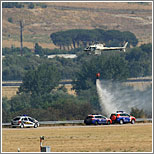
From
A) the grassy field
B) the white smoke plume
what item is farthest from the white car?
the white smoke plume

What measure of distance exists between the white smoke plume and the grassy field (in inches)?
1300

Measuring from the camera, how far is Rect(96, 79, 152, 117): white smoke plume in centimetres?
11794

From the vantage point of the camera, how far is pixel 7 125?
8775 centimetres

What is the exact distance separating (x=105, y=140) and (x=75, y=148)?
7.66 metres

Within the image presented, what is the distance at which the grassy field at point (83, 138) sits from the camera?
5897 centimetres

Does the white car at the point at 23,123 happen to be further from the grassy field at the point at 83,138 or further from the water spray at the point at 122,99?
the water spray at the point at 122,99

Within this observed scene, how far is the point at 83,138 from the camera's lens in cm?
6781

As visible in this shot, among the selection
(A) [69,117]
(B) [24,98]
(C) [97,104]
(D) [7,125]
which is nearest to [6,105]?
(B) [24,98]

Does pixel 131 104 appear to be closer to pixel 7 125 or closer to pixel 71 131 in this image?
pixel 7 125

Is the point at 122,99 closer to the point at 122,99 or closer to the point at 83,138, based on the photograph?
the point at 122,99

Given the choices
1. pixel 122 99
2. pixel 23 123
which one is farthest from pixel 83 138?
pixel 122 99

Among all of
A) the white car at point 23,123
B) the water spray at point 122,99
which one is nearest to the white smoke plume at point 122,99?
the water spray at point 122,99

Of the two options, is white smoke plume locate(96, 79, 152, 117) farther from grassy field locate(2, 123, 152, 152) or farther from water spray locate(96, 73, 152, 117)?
grassy field locate(2, 123, 152, 152)

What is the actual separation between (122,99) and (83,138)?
5783 cm
